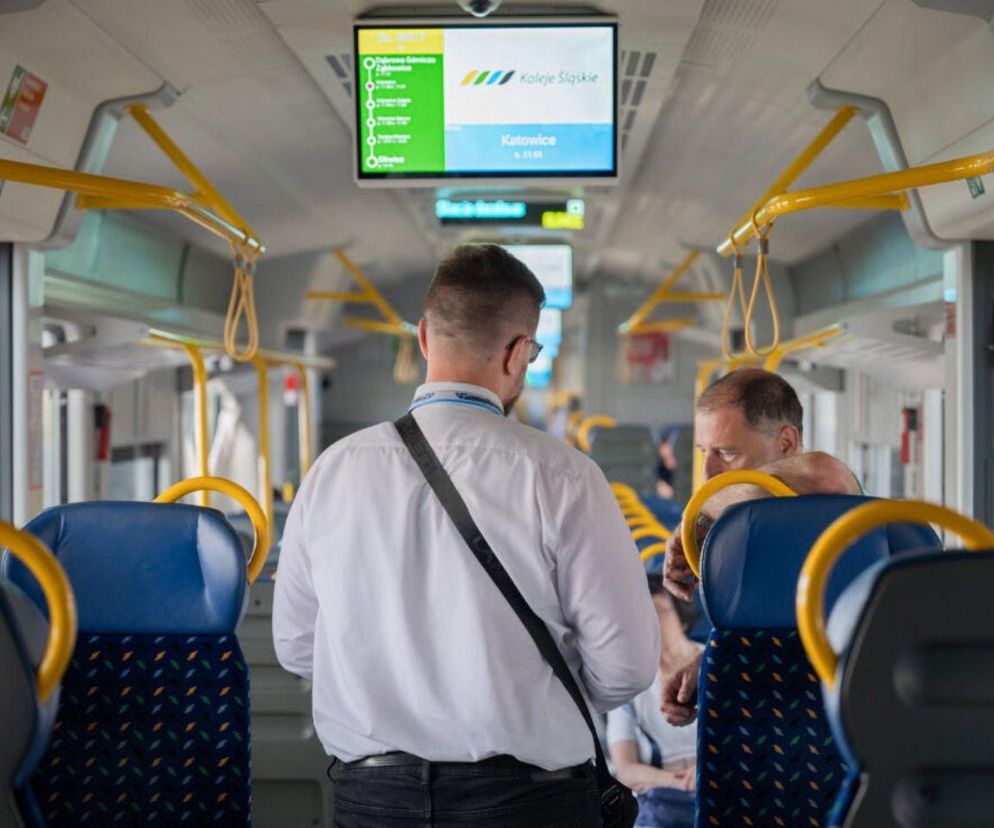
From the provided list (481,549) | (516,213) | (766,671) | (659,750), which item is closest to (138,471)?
(516,213)

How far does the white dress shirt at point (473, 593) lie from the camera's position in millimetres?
1918

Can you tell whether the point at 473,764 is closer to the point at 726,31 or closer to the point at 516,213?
A: the point at 726,31

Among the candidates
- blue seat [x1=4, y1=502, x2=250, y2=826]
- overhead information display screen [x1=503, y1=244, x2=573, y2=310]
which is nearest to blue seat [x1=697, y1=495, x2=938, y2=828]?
blue seat [x1=4, y1=502, x2=250, y2=826]

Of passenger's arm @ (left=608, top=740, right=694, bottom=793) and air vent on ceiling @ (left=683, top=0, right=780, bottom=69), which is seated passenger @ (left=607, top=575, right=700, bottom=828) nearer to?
passenger's arm @ (left=608, top=740, right=694, bottom=793)

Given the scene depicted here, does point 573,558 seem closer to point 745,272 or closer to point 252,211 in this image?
point 252,211

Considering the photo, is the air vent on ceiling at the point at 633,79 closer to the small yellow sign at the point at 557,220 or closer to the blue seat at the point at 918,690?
the small yellow sign at the point at 557,220

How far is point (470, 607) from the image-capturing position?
193 cm

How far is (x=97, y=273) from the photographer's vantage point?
7.46m

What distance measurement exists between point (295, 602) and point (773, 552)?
87 centimetres

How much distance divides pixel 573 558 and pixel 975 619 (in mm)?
670

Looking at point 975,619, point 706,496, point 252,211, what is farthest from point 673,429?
point 975,619

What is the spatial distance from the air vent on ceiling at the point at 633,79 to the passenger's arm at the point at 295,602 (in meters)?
3.30

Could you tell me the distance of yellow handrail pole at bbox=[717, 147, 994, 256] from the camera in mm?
2975

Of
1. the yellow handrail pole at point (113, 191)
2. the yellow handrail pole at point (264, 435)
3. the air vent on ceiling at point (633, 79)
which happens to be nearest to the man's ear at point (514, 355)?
the yellow handrail pole at point (113, 191)
